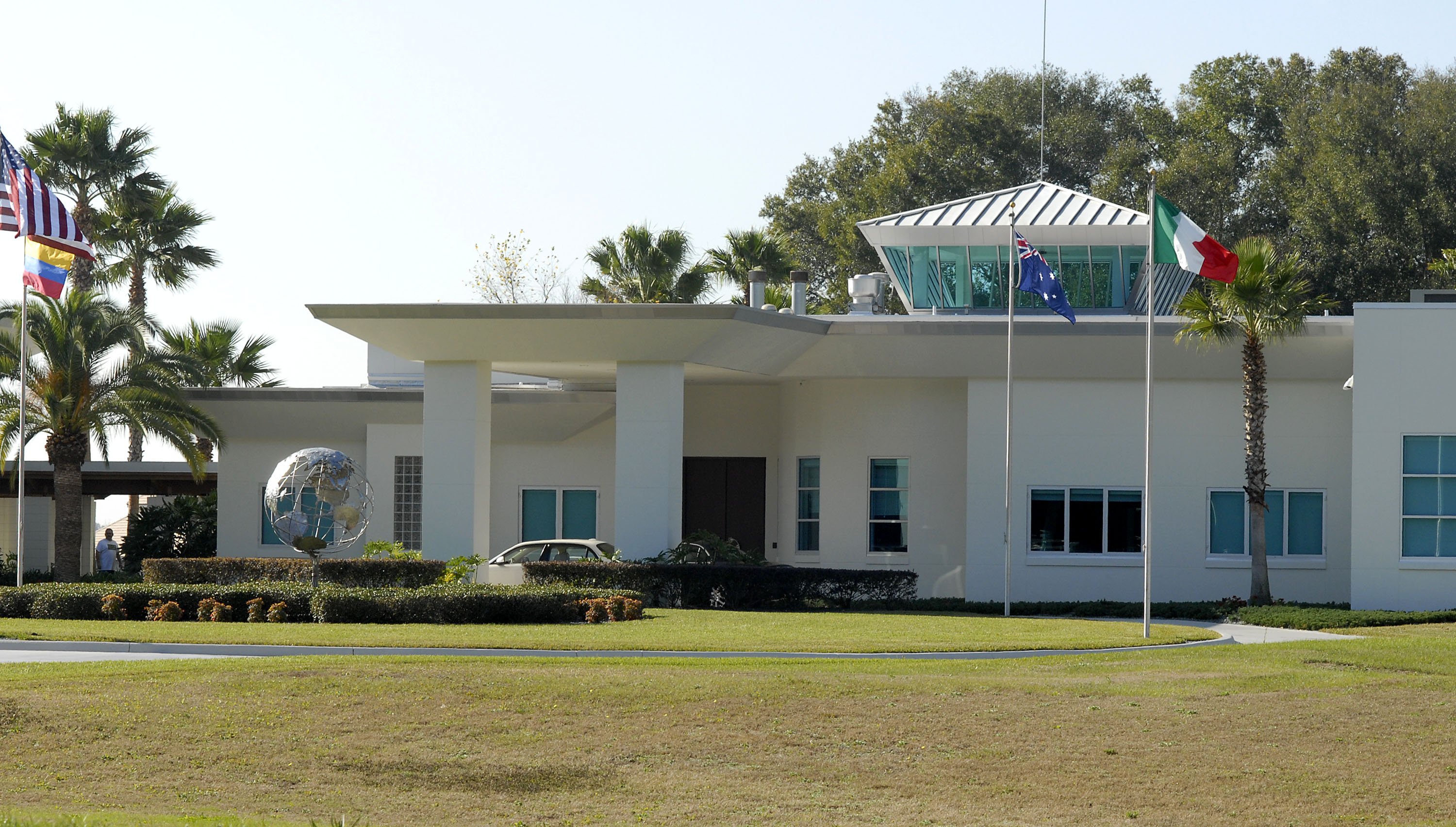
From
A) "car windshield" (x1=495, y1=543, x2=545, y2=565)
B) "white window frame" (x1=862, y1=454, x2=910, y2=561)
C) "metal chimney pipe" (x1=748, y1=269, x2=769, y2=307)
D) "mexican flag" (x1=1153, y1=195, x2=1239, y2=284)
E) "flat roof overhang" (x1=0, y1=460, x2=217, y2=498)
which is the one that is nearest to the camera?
"mexican flag" (x1=1153, y1=195, x2=1239, y2=284)

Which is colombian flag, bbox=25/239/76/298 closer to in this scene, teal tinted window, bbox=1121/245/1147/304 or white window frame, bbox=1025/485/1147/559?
white window frame, bbox=1025/485/1147/559

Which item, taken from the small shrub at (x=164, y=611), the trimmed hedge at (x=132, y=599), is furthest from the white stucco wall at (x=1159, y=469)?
the small shrub at (x=164, y=611)

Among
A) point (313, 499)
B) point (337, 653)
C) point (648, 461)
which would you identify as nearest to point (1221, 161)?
point (648, 461)

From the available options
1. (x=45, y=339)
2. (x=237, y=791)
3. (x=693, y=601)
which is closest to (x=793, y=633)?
(x=693, y=601)

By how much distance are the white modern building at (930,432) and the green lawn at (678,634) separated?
19.3 feet

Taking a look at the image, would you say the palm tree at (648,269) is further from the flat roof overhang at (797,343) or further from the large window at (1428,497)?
the large window at (1428,497)

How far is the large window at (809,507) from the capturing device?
31.9 m

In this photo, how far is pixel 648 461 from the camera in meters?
27.2

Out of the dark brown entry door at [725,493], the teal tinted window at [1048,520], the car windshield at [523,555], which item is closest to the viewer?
the car windshield at [523,555]

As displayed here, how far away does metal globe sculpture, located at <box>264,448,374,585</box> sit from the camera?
24.2m

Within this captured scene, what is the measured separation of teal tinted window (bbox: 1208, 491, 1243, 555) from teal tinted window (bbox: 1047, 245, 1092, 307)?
228 inches

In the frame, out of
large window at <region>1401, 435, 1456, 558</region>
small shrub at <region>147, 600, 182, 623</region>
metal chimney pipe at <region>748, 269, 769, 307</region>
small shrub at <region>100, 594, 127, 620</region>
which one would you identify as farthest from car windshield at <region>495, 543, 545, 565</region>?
large window at <region>1401, 435, 1456, 558</region>

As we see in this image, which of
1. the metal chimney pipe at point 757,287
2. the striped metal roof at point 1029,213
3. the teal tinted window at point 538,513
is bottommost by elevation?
the teal tinted window at point 538,513

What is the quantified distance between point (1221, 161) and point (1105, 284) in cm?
2506
